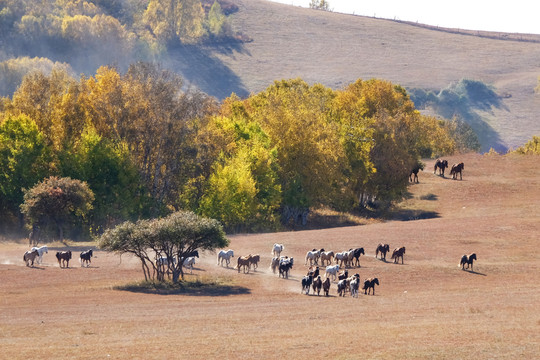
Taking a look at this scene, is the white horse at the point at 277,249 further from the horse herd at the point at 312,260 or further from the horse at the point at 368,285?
the horse at the point at 368,285

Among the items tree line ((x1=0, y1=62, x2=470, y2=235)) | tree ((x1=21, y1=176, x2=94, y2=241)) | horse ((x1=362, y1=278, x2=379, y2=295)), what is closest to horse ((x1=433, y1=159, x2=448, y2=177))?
tree line ((x1=0, y1=62, x2=470, y2=235))

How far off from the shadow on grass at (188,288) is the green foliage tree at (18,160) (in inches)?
1318

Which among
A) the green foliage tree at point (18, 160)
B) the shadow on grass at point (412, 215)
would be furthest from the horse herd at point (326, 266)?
the shadow on grass at point (412, 215)

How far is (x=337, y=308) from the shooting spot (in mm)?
40812

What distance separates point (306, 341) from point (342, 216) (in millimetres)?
62283

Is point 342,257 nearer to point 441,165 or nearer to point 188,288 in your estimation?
point 188,288

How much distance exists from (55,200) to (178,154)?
2020cm

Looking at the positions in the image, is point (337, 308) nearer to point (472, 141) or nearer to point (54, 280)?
point (54, 280)

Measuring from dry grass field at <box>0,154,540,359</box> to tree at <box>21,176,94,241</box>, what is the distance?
347 centimetres

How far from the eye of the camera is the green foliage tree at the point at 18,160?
78.4m

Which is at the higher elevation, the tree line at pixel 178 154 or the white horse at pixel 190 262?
the tree line at pixel 178 154

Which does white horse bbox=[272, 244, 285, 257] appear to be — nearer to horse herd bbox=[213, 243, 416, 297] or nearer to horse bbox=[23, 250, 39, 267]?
horse herd bbox=[213, 243, 416, 297]

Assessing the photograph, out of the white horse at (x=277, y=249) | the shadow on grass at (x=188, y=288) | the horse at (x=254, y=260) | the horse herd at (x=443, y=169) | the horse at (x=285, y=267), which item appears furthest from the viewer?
the horse herd at (x=443, y=169)

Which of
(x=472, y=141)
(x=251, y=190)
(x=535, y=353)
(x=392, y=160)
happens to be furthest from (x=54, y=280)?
(x=472, y=141)
